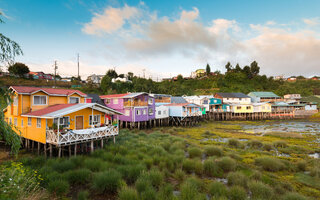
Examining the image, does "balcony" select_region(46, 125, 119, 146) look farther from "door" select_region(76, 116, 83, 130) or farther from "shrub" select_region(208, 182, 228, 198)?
"shrub" select_region(208, 182, 228, 198)

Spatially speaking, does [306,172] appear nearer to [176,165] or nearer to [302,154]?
[302,154]

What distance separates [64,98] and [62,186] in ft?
48.2

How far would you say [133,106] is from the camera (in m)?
32.0

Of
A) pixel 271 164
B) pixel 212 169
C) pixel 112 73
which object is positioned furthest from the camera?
A: pixel 112 73

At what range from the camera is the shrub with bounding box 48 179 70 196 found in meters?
8.91

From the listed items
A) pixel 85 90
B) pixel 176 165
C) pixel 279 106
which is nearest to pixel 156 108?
pixel 176 165

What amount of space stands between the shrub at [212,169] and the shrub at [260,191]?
9.60 feet

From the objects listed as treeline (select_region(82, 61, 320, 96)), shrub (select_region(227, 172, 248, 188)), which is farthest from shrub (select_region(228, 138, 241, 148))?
treeline (select_region(82, 61, 320, 96))

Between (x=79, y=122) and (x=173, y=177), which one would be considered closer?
(x=173, y=177)

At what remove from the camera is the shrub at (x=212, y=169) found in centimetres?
1247

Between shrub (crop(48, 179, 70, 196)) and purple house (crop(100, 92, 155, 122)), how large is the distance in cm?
2242

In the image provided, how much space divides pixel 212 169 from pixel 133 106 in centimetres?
2174

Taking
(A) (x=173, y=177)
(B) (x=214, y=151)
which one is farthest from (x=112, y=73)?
(A) (x=173, y=177)

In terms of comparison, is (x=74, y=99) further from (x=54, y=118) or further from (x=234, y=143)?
(x=234, y=143)
